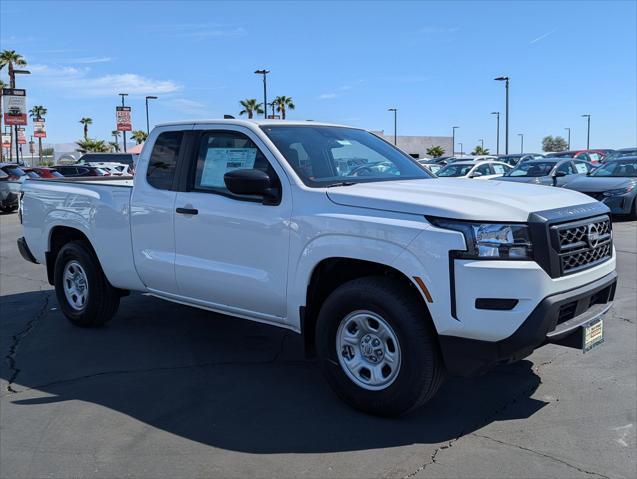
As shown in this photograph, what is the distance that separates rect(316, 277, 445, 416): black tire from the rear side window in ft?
6.46

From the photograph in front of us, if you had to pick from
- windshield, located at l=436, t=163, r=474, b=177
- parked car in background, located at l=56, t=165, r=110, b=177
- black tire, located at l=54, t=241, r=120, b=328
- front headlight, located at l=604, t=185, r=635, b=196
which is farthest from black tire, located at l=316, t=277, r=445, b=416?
parked car in background, located at l=56, t=165, r=110, b=177

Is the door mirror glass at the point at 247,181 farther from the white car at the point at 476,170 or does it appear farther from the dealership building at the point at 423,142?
the dealership building at the point at 423,142

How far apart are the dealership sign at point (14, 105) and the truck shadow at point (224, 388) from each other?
40.0m

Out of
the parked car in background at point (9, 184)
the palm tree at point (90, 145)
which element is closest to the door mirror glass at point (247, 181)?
the parked car in background at point (9, 184)

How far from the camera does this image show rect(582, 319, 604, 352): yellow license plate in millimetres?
4008

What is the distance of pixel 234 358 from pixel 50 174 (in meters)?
20.7

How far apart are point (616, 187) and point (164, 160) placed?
12.8 metres

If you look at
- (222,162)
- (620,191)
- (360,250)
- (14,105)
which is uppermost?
(14,105)

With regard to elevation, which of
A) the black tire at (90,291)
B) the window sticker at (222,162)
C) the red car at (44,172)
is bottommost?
the black tire at (90,291)

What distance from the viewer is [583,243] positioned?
13.3 feet

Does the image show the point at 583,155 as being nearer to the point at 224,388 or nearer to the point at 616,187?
the point at 616,187

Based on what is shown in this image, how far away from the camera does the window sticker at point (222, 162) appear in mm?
4902

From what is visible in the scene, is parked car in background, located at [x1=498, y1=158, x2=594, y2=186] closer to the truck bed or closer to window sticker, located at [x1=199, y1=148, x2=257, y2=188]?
the truck bed

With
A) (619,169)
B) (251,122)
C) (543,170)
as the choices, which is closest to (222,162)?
(251,122)
